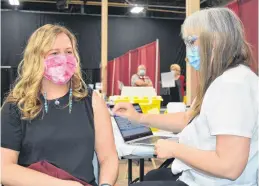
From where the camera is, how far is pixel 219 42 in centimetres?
123

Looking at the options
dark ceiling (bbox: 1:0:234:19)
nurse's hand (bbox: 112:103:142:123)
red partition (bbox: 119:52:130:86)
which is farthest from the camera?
dark ceiling (bbox: 1:0:234:19)

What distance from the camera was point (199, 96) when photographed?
1.43 meters

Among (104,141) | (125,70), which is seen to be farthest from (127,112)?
(125,70)

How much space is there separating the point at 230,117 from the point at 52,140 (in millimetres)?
691

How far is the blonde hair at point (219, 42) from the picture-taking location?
124cm

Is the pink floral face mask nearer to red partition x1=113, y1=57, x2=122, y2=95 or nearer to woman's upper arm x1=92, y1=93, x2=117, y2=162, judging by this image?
woman's upper arm x1=92, y1=93, x2=117, y2=162

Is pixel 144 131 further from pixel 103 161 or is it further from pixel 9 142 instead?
pixel 9 142

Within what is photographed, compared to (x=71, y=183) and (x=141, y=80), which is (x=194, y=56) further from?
(x=141, y=80)

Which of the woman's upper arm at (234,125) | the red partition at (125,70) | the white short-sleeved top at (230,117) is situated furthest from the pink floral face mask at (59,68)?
the red partition at (125,70)

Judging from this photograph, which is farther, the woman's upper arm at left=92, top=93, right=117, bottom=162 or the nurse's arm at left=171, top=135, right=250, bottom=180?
the woman's upper arm at left=92, top=93, right=117, bottom=162

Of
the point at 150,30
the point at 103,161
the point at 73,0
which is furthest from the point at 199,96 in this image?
the point at 150,30

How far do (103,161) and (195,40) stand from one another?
0.63m

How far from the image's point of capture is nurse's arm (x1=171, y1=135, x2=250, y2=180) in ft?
3.60

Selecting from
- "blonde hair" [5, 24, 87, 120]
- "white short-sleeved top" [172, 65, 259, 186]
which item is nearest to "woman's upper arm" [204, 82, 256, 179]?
"white short-sleeved top" [172, 65, 259, 186]
